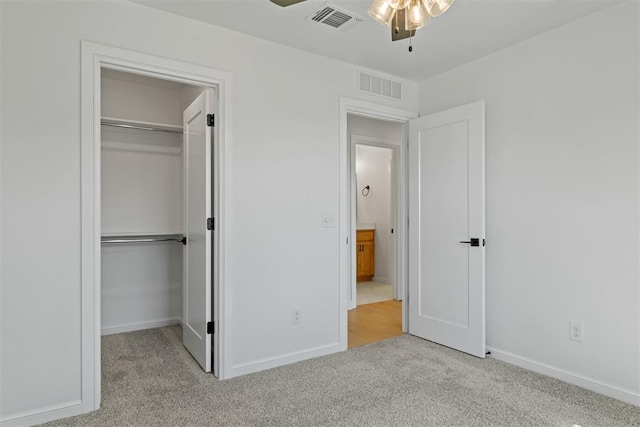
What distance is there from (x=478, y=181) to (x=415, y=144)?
75cm

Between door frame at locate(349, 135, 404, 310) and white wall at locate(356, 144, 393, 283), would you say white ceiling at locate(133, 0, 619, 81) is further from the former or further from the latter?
white wall at locate(356, 144, 393, 283)

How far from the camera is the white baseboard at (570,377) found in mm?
2349

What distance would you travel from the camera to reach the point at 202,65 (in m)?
2.62

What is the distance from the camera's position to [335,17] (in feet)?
8.28

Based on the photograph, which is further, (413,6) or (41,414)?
(41,414)

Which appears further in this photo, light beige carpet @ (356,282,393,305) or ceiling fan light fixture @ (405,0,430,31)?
light beige carpet @ (356,282,393,305)

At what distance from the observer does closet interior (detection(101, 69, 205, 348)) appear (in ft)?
12.0

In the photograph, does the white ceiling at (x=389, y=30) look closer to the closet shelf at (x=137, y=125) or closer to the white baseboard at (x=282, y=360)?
the closet shelf at (x=137, y=125)

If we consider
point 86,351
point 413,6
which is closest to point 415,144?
point 413,6

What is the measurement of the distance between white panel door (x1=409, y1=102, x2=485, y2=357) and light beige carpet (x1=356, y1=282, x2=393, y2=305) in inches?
59.9

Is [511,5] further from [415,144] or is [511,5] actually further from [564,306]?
[564,306]

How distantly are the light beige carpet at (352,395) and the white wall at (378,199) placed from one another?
3206 millimetres

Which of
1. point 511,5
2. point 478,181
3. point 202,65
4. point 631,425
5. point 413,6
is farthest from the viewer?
point 478,181

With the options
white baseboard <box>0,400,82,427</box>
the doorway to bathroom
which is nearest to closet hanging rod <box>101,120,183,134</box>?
the doorway to bathroom
